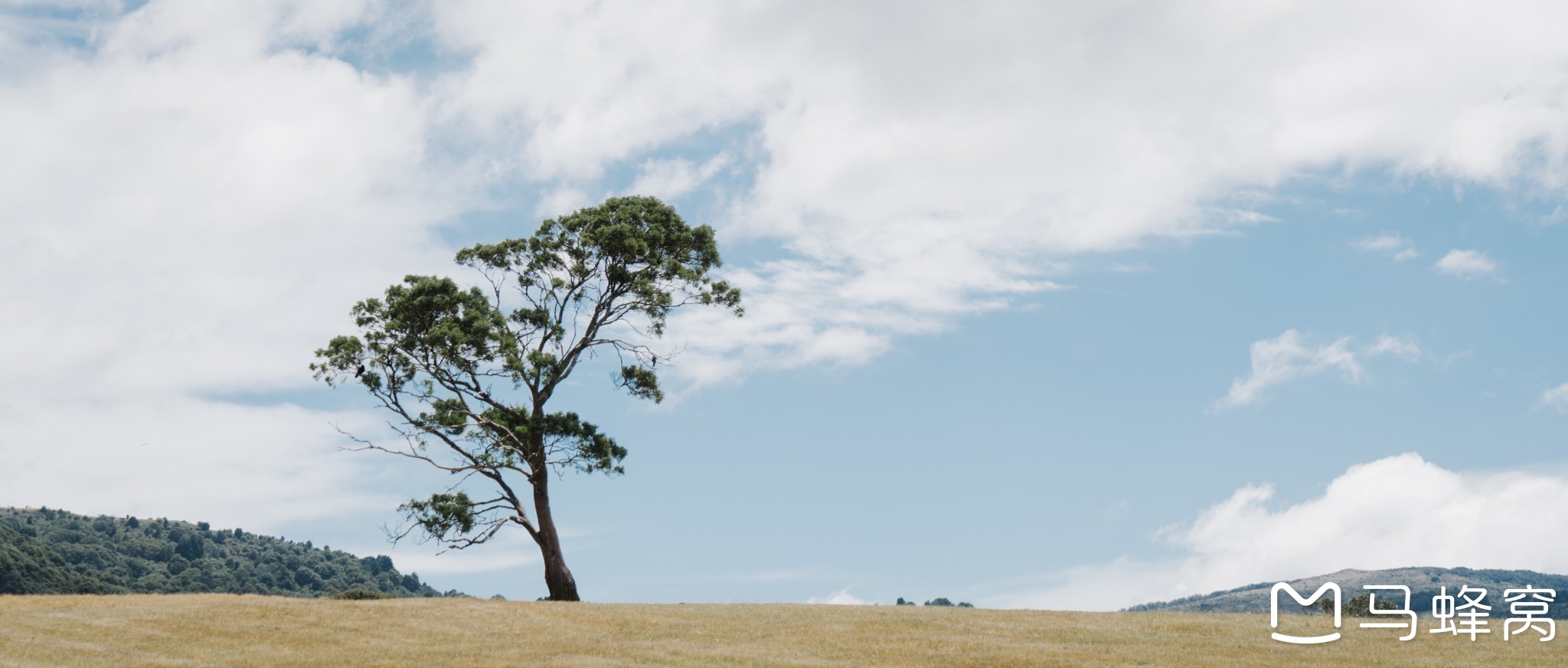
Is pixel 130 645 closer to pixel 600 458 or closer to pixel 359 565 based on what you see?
pixel 600 458

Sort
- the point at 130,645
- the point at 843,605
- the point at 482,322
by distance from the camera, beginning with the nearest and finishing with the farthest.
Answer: the point at 130,645
the point at 843,605
the point at 482,322

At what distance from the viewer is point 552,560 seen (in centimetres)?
4809

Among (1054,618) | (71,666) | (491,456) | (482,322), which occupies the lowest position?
(71,666)

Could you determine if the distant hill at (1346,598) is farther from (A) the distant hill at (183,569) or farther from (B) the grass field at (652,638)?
(A) the distant hill at (183,569)

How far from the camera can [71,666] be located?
26500mm

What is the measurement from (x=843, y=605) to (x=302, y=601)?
1802cm

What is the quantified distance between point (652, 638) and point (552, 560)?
54.6 ft

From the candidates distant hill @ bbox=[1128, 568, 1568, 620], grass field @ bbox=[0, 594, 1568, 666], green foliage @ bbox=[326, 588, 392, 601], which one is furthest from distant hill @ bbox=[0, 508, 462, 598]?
grass field @ bbox=[0, 594, 1568, 666]

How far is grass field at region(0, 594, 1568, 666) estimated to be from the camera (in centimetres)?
2839

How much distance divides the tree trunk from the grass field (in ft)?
30.2

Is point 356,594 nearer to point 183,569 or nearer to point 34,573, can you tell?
point 34,573

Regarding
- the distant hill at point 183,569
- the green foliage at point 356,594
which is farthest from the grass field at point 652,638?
the distant hill at point 183,569

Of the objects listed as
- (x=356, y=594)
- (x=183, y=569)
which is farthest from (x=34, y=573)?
(x=356, y=594)

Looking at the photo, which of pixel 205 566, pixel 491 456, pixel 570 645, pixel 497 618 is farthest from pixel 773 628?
pixel 205 566
